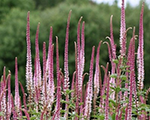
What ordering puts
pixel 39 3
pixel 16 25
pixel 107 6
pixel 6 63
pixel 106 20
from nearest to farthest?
pixel 6 63
pixel 16 25
pixel 106 20
pixel 107 6
pixel 39 3

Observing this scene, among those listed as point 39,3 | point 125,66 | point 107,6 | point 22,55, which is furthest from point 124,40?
point 39,3

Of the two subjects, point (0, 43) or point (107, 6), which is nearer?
point (0, 43)

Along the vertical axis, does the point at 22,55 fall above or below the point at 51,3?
below

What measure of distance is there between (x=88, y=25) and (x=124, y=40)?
25.5m

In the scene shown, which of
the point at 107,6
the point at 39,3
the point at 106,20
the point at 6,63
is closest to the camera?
the point at 6,63

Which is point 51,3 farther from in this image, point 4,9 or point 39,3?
point 4,9

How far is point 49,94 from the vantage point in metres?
4.02

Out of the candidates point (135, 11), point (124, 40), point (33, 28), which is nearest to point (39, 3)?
point (135, 11)

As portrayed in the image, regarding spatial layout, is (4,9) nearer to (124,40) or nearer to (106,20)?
(106,20)

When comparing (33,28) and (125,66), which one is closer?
(125,66)

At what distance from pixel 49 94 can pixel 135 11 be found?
99.2ft

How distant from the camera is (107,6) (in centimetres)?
3762

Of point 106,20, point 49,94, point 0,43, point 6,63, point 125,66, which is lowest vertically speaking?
point 49,94

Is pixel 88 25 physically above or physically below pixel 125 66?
above
